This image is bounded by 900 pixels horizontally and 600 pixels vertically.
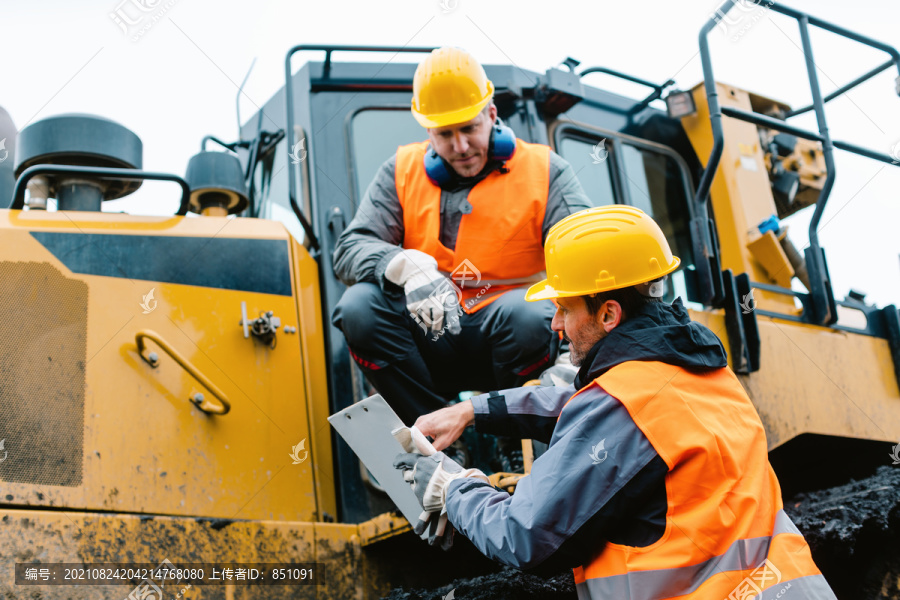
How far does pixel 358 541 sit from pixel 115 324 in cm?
99

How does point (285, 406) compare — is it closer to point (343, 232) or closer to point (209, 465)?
point (209, 465)

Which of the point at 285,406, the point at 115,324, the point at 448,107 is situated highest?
the point at 448,107

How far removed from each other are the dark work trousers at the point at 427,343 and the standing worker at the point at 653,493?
1.99ft

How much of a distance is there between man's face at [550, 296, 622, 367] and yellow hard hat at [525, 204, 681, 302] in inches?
1.5

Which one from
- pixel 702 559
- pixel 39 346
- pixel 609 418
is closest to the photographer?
pixel 702 559

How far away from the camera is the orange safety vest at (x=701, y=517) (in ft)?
5.16

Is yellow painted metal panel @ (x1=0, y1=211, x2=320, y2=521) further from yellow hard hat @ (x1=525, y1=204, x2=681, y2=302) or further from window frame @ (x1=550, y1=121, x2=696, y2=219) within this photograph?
window frame @ (x1=550, y1=121, x2=696, y2=219)

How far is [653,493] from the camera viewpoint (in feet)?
5.48

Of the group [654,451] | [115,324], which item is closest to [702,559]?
[654,451]

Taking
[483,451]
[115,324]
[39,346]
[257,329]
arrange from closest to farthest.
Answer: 1. [39,346]
2. [115,324]
3. [257,329]
4. [483,451]

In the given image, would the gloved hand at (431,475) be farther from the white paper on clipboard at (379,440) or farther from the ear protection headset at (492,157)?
the ear protection headset at (492,157)

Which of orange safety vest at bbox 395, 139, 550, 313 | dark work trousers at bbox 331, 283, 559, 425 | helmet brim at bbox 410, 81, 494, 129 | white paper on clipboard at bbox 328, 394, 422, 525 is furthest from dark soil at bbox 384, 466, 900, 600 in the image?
helmet brim at bbox 410, 81, 494, 129

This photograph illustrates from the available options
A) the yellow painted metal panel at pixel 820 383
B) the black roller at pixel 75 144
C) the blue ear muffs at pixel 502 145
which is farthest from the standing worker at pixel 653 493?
the black roller at pixel 75 144

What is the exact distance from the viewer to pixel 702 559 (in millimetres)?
1580
